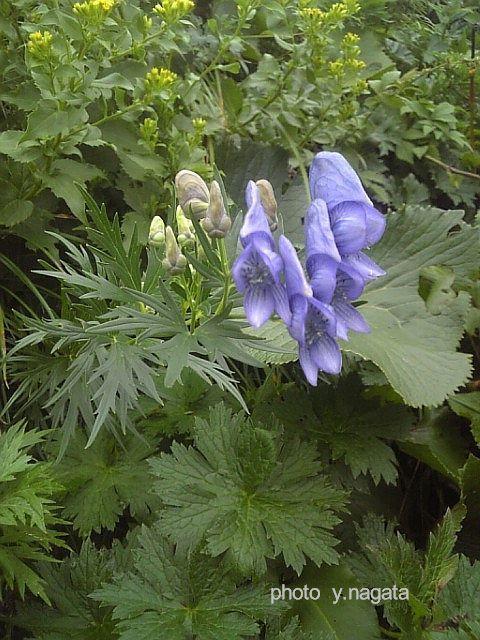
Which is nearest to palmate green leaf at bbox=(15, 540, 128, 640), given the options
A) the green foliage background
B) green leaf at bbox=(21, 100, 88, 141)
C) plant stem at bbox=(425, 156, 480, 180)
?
the green foliage background

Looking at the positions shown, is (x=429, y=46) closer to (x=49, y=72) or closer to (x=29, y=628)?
(x=49, y=72)

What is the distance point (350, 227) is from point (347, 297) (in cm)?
9

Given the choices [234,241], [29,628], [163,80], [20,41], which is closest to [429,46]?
[163,80]

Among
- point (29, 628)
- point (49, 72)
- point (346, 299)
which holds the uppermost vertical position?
point (49, 72)

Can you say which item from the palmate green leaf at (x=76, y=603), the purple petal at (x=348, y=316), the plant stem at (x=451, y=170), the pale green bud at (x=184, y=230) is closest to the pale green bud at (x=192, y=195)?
the pale green bud at (x=184, y=230)

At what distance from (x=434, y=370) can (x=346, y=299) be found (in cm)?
57

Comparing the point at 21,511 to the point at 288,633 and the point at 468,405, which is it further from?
the point at 468,405

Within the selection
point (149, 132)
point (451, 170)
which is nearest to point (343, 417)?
point (149, 132)

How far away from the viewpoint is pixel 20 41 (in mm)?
1367

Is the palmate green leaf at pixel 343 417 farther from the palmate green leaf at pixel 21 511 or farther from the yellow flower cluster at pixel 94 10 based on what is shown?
the yellow flower cluster at pixel 94 10

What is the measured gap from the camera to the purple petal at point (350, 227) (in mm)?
824

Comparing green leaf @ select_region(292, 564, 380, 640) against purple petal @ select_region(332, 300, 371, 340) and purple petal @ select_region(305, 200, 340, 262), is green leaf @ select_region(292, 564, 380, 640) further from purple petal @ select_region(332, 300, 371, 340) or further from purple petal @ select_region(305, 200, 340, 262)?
purple petal @ select_region(305, 200, 340, 262)

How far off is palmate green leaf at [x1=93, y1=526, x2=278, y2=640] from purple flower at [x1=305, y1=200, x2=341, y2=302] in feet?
1.68

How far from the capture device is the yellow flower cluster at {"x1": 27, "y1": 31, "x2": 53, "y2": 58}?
1101mm
